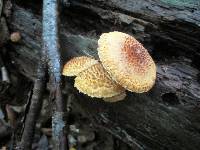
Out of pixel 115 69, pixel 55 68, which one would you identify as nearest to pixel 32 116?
pixel 55 68

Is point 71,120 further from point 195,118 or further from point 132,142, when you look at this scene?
point 195,118

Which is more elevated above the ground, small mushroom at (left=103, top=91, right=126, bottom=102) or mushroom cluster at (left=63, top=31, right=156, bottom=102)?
mushroom cluster at (left=63, top=31, right=156, bottom=102)

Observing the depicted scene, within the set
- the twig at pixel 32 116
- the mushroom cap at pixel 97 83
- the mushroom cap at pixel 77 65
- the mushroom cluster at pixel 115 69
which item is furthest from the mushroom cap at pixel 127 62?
the twig at pixel 32 116

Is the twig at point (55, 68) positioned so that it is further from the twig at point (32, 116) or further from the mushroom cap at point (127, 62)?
the mushroom cap at point (127, 62)

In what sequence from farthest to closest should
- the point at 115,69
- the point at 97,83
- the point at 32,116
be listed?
the point at 32,116, the point at 97,83, the point at 115,69

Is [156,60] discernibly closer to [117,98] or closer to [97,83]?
[117,98]

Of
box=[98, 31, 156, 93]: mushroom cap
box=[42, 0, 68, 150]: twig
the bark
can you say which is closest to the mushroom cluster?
box=[98, 31, 156, 93]: mushroom cap

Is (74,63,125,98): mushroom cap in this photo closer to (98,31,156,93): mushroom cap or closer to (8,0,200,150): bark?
(98,31,156,93): mushroom cap

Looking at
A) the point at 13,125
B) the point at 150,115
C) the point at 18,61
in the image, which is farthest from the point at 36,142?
the point at 150,115
